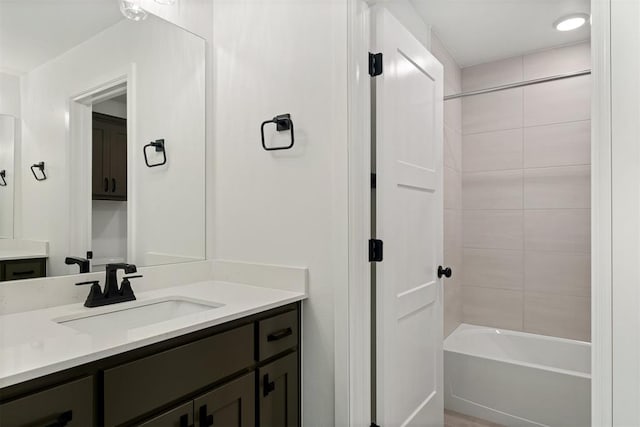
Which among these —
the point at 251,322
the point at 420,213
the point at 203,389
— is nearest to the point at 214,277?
the point at 251,322

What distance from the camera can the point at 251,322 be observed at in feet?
4.48

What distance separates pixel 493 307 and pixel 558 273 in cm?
55

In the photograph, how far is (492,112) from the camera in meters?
3.08

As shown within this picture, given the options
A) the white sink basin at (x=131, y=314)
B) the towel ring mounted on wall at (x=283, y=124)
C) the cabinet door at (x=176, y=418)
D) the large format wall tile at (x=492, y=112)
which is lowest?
the cabinet door at (x=176, y=418)

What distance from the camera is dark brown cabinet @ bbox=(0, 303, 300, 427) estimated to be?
869mm

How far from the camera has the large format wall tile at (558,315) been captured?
8.98 feet

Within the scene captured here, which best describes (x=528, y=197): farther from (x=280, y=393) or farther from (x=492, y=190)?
(x=280, y=393)

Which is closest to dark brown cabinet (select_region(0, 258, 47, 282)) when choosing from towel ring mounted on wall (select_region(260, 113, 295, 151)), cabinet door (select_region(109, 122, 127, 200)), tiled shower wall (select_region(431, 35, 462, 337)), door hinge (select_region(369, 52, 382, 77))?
cabinet door (select_region(109, 122, 127, 200))

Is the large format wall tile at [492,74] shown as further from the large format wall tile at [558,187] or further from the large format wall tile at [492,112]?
the large format wall tile at [558,187]

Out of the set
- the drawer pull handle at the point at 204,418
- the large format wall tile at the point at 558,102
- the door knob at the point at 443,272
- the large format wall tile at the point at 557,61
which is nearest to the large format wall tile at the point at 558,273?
the large format wall tile at the point at 558,102

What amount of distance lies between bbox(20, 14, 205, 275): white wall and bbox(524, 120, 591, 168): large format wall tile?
246cm

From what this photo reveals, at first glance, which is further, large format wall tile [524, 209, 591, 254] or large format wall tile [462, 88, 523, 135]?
large format wall tile [462, 88, 523, 135]

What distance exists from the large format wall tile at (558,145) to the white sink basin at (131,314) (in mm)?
2647

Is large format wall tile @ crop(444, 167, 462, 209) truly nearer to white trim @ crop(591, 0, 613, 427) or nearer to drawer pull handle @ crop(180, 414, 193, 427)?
white trim @ crop(591, 0, 613, 427)
